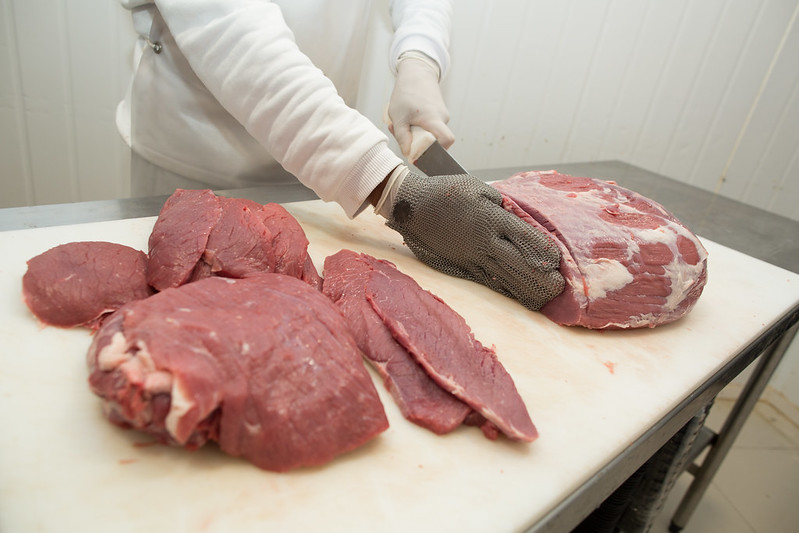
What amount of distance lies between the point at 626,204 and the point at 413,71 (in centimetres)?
101

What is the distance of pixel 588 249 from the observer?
1509mm

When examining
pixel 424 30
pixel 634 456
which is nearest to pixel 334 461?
pixel 634 456

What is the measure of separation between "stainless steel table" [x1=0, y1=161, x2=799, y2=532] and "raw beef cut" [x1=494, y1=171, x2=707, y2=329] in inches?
10.1

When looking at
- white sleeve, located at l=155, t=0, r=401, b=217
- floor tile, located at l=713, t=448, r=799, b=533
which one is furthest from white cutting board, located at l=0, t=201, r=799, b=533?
floor tile, located at l=713, t=448, r=799, b=533

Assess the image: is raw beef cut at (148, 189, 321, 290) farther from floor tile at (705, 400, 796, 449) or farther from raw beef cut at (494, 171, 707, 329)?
floor tile at (705, 400, 796, 449)

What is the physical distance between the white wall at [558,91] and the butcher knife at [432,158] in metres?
1.50

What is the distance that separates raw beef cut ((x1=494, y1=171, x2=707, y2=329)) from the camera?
1484 mm

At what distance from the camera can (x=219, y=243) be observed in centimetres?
122

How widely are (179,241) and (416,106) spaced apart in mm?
1160

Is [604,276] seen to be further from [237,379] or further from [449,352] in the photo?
[237,379]

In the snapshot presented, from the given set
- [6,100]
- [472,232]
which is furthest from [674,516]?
[6,100]

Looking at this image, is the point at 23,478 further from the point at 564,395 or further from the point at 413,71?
the point at 413,71

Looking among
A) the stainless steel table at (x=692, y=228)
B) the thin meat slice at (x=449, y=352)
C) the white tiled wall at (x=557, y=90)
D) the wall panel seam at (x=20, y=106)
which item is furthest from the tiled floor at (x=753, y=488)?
the wall panel seam at (x=20, y=106)

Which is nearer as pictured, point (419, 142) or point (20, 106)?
point (419, 142)
